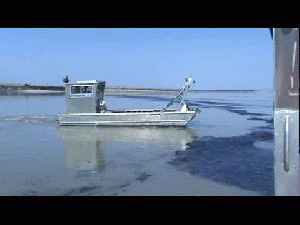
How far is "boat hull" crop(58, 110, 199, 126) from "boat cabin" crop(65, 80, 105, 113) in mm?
597

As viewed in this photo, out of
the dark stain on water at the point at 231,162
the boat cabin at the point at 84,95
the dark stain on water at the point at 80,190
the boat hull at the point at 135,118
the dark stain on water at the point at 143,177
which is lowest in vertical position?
the dark stain on water at the point at 231,162

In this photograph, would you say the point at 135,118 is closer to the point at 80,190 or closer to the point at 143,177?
the point at 143,177

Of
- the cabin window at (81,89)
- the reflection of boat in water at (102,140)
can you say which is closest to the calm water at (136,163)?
the reflection of boat in water at (102,140)

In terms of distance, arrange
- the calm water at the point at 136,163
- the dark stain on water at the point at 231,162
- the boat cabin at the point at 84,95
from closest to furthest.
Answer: the calm water at the point at 136,163
the dark stain on water at the point at 231,162
the boat cabin at the point at 84,95

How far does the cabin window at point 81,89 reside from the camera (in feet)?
71.4

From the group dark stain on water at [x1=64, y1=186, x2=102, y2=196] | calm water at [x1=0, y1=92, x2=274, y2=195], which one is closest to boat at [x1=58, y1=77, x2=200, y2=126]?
calm water at [x1=0, y1=92, x2=274, y2=195]

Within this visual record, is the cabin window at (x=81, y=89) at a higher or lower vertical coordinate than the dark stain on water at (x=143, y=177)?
higher

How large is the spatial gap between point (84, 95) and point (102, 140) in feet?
15.9

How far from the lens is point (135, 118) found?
74.1 feet

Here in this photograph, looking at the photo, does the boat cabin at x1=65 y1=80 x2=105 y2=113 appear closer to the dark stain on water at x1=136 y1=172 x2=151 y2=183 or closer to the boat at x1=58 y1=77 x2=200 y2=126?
the boat at x1=58 y1=77 x2=200 y2=126

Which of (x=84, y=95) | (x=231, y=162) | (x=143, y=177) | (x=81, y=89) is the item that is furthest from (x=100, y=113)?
(x=143, y=177)

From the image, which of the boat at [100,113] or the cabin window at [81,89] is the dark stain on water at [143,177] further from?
the cabin window at [81,89]

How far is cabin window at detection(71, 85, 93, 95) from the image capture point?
21750 mm
